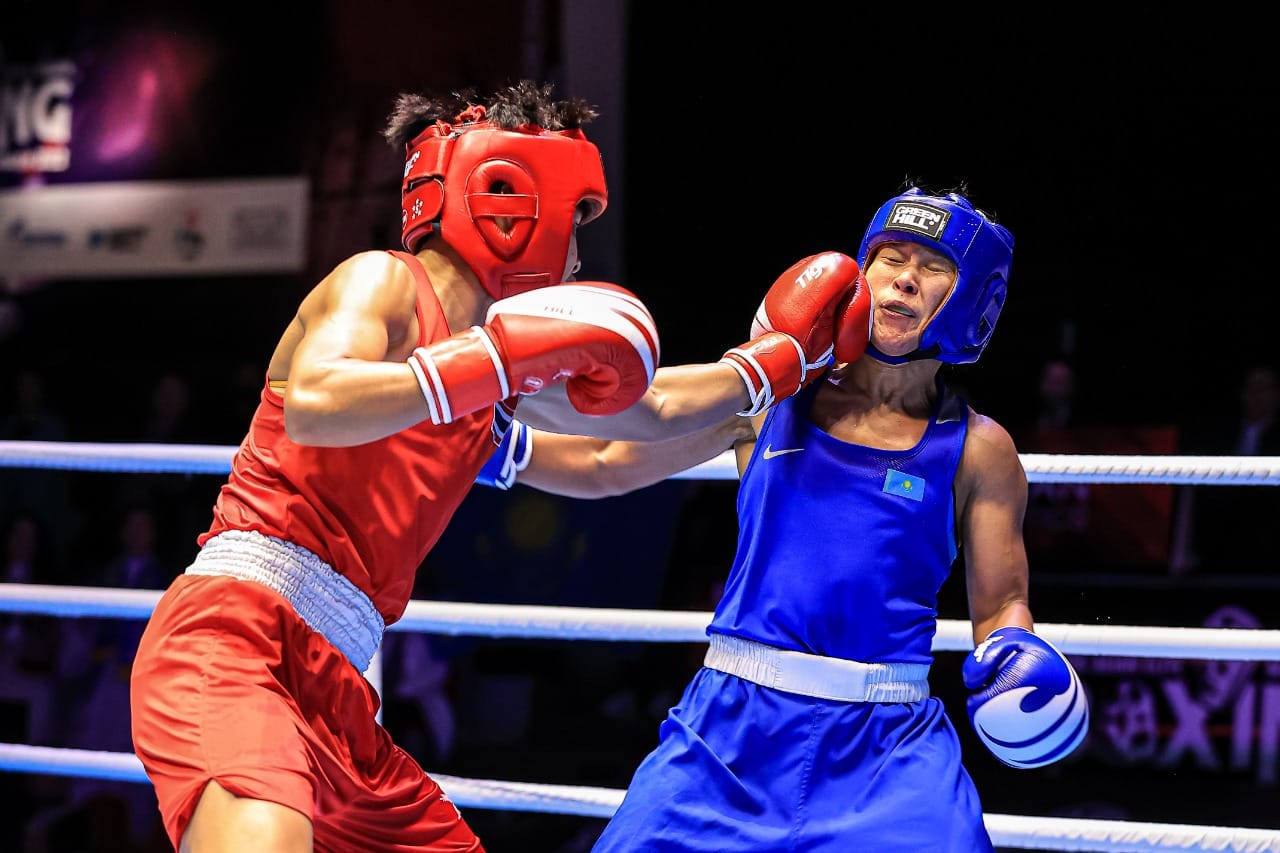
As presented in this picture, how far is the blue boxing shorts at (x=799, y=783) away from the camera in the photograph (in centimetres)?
177

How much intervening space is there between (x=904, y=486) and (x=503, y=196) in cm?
73

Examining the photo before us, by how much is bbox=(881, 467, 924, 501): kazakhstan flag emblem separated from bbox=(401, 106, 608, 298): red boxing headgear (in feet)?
1.94

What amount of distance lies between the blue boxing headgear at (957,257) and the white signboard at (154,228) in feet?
16.1

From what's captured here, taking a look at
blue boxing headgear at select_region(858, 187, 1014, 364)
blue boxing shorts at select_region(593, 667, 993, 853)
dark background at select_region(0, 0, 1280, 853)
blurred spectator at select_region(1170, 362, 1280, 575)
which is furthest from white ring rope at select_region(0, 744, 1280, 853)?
blurred spectator at select_region(1170, 362, 1280, 575)

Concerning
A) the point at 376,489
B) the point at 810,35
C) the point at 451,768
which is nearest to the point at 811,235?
the point at 810,35

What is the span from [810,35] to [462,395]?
455cm

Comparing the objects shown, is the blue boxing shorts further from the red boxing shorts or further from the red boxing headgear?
the red boxing headgear

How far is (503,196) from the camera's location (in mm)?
1914

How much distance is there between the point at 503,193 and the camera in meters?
1.94

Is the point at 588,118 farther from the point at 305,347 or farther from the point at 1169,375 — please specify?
the point at 1169,375

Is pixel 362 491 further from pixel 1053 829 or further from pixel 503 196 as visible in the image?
pixel 1053 829

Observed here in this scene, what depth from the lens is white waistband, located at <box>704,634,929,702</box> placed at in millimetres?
1877

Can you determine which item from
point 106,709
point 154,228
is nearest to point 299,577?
point 106,709

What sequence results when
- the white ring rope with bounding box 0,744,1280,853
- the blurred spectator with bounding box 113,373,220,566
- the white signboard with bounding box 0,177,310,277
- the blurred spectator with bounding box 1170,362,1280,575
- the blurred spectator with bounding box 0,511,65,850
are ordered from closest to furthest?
1. the white ring rope with bounding box 0,744,1280,853
2. the blurred spectator with bounding box 1170,362,1280,575
3. the blurred spectator with bounding box 0,511,65,850
4. the blurred spectator with bounding box 113,373,220,566
5. the white signboard with bounding box 0,177,310,277
